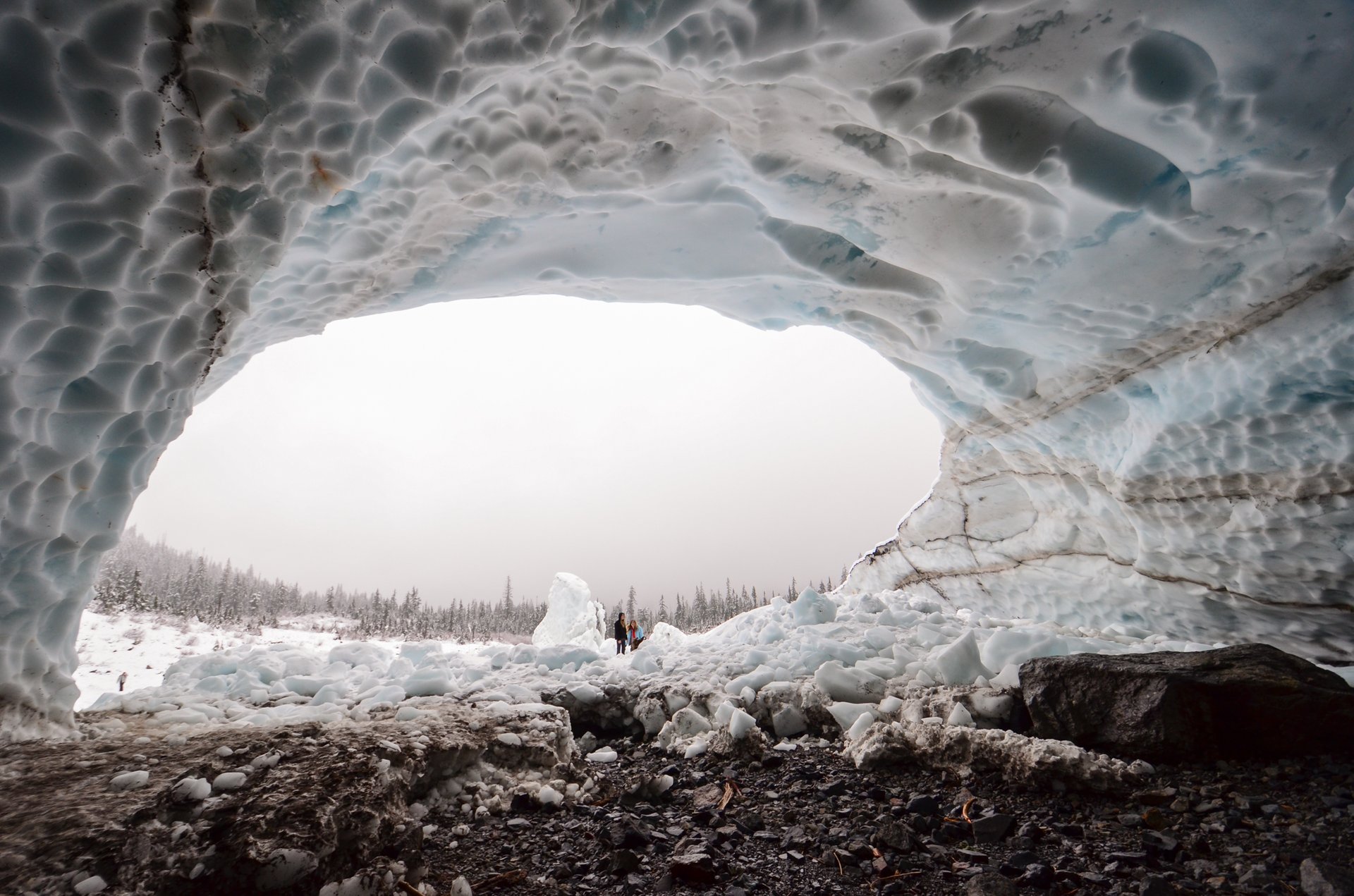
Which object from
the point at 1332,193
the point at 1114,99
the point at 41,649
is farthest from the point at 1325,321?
the point at 41,649

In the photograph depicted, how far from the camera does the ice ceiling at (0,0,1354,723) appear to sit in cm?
232

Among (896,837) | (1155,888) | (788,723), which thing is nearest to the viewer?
(1155,888)

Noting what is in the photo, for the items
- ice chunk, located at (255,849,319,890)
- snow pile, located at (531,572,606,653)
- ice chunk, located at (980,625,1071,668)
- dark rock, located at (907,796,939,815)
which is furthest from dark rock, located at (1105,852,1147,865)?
snow pile, located at (531,572,606,653)

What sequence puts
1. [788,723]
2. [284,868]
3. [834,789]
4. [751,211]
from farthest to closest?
[751,211]
[788,723]
[834,789]
[284,868]

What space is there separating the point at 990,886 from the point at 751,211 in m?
4.92

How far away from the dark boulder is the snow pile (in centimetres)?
2335

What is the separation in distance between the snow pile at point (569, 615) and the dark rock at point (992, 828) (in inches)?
935

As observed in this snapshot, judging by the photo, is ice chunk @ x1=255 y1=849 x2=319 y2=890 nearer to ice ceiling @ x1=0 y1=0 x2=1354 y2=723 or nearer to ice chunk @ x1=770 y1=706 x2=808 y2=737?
ice ceiling @ x1=0 y1=0 x2=1354 y2=723

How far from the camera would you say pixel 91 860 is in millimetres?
1770

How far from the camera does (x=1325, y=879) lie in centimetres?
184

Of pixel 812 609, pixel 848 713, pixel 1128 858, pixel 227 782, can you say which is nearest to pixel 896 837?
pixel 1128 858

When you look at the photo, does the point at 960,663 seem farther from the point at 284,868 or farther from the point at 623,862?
the point at 284,868

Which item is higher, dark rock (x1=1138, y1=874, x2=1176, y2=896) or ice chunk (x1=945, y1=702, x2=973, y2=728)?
ice chunk (x1=945, y1=702, x2=973, y2=728)

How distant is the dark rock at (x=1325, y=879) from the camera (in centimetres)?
179
